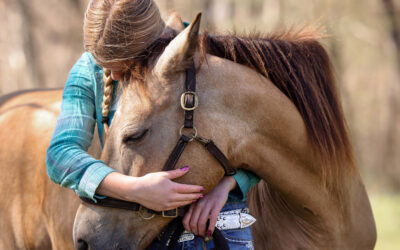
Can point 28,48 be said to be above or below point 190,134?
below

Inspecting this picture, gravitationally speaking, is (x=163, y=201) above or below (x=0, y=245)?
above

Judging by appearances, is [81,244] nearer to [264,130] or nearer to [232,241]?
[232,241]

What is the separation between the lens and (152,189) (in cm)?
210

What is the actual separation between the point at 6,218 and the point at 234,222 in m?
1.76

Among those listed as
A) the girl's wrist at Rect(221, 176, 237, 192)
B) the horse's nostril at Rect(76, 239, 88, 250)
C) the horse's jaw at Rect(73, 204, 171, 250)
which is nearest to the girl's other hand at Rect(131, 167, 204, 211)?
the horse's jaw at Rect(73, 204, 171, 250)

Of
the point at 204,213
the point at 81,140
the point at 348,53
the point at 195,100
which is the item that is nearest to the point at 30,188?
the point at 81,140

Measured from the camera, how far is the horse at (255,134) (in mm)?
2172

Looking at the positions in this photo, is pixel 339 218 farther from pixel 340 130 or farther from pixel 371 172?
pixel 371 172

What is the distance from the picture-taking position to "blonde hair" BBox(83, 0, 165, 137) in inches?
85.7

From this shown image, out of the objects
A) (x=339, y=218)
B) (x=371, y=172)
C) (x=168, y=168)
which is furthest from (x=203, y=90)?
(x=371, y=172)

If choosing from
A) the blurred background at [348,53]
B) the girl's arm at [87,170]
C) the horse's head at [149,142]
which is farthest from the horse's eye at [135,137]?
the blurred background at [348,53]

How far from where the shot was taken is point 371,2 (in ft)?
47.5

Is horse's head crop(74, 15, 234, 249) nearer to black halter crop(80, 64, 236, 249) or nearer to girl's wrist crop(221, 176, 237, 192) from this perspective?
black halter crop(80, 64, 236, 249)

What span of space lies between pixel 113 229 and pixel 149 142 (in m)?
0.45
